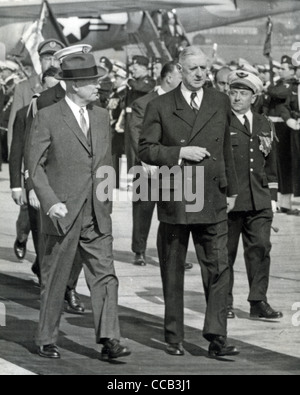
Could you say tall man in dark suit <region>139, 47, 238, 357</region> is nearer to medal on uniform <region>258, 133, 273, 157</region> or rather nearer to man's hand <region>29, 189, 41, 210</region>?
man's hand <region>29, 189, 41, 210</region>

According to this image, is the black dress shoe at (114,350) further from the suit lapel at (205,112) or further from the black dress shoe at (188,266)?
the black dress shoe at (188,266)

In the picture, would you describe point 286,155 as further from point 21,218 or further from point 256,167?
point 256,167

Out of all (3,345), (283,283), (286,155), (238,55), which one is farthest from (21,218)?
(238,55)

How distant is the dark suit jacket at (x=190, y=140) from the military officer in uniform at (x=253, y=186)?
119 cm

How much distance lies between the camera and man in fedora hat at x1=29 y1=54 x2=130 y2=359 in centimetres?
787

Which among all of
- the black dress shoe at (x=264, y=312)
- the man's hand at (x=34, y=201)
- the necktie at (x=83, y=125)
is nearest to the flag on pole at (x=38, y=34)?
the man's hand at (x=34, y=201)

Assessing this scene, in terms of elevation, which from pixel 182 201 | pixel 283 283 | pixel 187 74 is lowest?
pixel 283 283

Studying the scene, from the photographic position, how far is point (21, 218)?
470 inches

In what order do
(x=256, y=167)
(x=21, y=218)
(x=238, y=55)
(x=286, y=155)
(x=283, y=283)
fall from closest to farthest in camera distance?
1. (x=256, y=167)
2. (x=283, y=283)
3. (x=21, y=218)
4. (x=286, y=155)
5. (x=238, y=55)

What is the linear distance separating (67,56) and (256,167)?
1910mm

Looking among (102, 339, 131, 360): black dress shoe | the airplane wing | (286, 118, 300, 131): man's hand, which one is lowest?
(102, 339, 131, 360): black dress shoe

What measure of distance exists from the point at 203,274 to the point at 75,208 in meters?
0.87

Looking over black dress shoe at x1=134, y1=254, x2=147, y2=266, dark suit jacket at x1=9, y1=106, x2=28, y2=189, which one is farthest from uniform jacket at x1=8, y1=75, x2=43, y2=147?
black dress shoe at x1=134, y1=254, x2=147, y2=266

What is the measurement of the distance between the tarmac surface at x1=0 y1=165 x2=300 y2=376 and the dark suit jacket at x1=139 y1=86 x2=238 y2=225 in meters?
0.83
